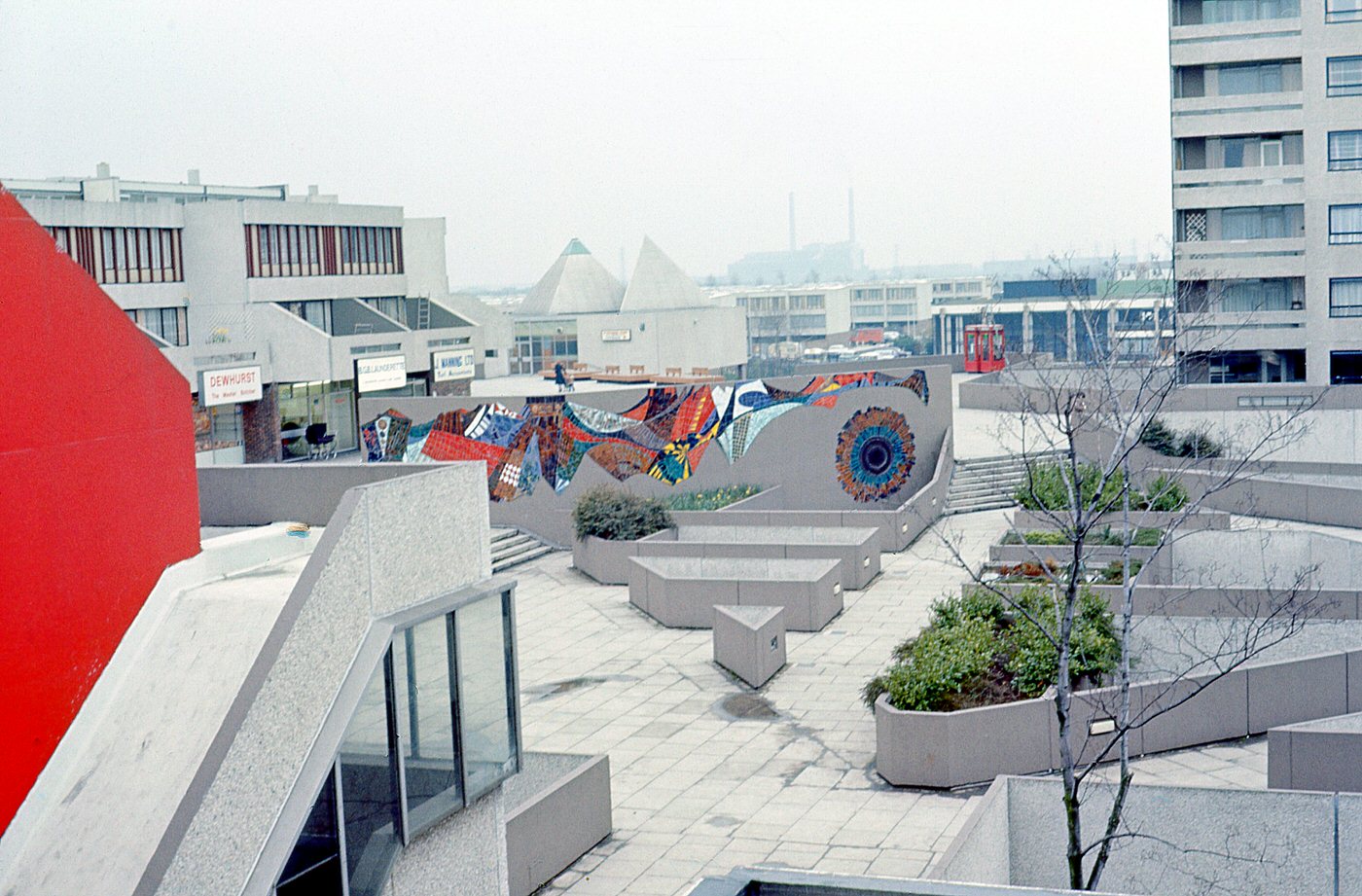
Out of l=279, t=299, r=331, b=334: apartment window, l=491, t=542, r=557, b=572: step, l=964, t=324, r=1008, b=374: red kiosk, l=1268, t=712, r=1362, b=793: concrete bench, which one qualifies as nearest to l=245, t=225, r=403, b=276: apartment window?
l=279, t=299, r=331, b=334: apartment window

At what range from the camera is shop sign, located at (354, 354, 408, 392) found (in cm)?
4900

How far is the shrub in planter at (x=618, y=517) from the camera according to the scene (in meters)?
29.2

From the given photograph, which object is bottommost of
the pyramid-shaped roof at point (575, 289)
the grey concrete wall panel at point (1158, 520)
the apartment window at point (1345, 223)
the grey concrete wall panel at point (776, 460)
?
the grey concrete wall panel at point (1158, 520)

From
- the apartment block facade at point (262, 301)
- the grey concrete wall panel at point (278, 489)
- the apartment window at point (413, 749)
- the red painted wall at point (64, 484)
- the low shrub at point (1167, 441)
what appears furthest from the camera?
the apartment block facade at point (262, 301)

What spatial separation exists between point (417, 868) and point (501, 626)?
6.37ft

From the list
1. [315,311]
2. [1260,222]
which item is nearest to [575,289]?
[315,311]

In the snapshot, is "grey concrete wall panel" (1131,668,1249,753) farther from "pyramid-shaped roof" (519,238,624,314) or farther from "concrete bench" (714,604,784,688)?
"pyramid-shaped roof" (519,238,624,314)

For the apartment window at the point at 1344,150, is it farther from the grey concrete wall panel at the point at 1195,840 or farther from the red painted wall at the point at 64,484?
the red painted wall at the point at 64,484

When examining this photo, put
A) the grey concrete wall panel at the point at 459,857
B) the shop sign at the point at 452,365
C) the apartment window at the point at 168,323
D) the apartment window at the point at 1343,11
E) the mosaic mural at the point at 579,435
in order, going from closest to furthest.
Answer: the grey concrete wall panel at the point at 459,857
the mosaic mural at the point at 579,435
the apartment window at the point at 1343,11
the apartment window at the point at 168,323
the shop sign at the point at 452,365

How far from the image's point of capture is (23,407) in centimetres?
888

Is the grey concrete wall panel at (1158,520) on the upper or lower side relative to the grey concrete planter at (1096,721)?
upper

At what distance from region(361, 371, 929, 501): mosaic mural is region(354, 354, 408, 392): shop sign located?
53.0 feet

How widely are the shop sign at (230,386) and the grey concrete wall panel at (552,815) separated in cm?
3063

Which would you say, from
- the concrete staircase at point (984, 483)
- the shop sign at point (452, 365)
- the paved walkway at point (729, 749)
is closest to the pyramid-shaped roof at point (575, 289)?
the shop sign at point (452, 365)
